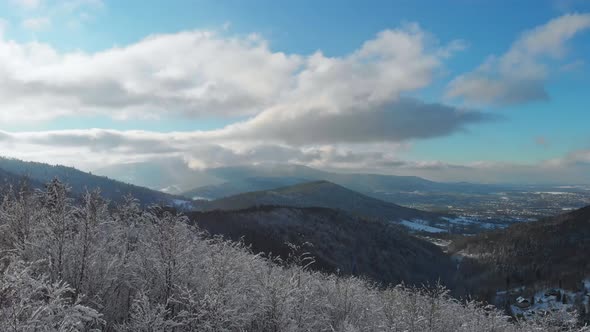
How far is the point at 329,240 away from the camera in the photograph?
170250 mm

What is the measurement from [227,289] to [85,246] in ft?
28.4

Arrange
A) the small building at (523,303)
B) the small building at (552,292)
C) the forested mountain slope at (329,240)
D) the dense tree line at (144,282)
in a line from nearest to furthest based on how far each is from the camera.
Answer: the dense tree line at (144,282), the forested mountain slope at (329,240), the small building at (523,303), the small building at (552,292)

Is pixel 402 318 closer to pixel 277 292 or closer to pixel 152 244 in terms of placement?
pixel 277 292

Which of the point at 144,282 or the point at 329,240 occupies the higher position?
the point at 144,282

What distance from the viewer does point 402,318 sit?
30.2m

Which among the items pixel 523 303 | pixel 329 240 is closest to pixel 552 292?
pixel 523 303

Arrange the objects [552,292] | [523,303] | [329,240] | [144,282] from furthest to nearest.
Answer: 1. [329,240]
2. [552,292]
3. [523,303]
4. [144,282]

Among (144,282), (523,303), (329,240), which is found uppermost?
(144,282)

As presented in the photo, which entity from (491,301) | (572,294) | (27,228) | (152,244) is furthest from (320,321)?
(572,294)

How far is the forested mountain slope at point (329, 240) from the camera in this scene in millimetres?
143500

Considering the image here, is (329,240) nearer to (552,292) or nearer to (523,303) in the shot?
(523,303)

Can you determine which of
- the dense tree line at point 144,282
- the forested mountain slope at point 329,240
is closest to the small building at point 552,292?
the forested mountain slope at point 329,240

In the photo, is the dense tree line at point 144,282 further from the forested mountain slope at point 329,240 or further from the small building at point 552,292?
the small building at point 552,292

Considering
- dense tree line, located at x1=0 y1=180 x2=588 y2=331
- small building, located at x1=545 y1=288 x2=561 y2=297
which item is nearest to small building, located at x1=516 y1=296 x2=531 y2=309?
small building, located at x1=545 y1=288 x2=561 y2=297
